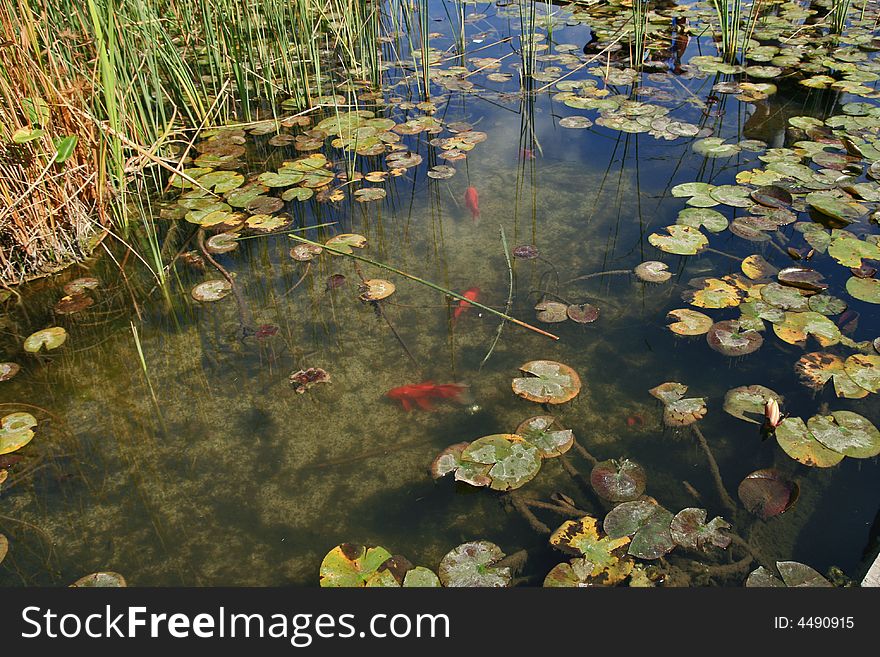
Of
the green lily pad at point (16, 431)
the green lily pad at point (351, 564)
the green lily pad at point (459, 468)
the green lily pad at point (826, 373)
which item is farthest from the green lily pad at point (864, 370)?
the green lily pad at point (16, 431)

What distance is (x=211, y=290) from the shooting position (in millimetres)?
2348

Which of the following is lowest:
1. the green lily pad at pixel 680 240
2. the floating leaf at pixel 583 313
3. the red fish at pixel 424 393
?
the red fish at pixel 424 393

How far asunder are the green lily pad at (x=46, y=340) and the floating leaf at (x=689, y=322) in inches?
80.2

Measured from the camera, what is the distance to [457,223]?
2674 millimetres

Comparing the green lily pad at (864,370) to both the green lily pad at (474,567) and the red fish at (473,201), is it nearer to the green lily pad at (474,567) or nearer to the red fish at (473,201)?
the green lily pad at (474,567)

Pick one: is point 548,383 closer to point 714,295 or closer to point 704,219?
point 714,295

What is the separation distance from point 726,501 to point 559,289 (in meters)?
0.94

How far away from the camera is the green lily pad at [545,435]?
1.71 m

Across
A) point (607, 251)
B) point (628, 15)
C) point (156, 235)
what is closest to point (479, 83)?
point (628, 15)

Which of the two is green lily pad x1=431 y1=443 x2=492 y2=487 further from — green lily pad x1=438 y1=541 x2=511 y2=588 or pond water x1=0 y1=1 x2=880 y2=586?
green lily pad x1=438 y1=541 x2=511 y2=588

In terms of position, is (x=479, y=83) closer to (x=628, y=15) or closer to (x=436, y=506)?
(x=628, y=15)

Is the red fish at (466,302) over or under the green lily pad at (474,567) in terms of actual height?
over

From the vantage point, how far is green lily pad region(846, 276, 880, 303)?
6.88ft

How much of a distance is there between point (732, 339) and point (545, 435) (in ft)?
2.31
